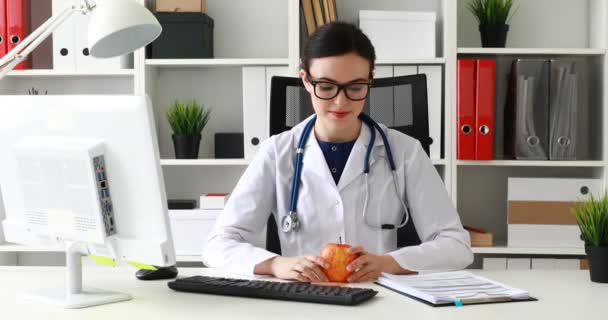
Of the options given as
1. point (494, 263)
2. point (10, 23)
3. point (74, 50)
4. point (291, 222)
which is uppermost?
point (10, 23)

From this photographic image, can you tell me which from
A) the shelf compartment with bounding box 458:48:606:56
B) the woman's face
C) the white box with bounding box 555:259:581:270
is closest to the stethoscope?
the woman's face

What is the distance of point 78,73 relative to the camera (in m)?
3.21

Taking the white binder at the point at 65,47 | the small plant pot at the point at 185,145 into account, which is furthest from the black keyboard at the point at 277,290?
the white binder at the point at 65,47

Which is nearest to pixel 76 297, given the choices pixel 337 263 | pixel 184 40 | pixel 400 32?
pixel 337 263

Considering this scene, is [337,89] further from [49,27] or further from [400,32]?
[400,32]

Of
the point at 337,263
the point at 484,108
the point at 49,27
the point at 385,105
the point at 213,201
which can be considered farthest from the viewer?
the point at 213,201

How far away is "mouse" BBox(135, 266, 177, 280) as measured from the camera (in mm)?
1664

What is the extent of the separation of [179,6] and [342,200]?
5.07 ft

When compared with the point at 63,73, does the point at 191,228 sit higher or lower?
lower

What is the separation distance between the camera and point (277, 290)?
4.74 ft

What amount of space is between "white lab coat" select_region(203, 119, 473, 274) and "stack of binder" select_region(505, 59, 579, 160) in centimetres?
116

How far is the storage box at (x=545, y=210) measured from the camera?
3.08m

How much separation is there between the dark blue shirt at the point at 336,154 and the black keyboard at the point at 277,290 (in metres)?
0.58

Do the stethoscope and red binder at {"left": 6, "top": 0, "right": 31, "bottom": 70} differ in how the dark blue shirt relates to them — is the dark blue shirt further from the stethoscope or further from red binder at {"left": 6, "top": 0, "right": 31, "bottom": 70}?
red binder at {"left": 6, "top": 0, "right": 31, "bottom": 70}
